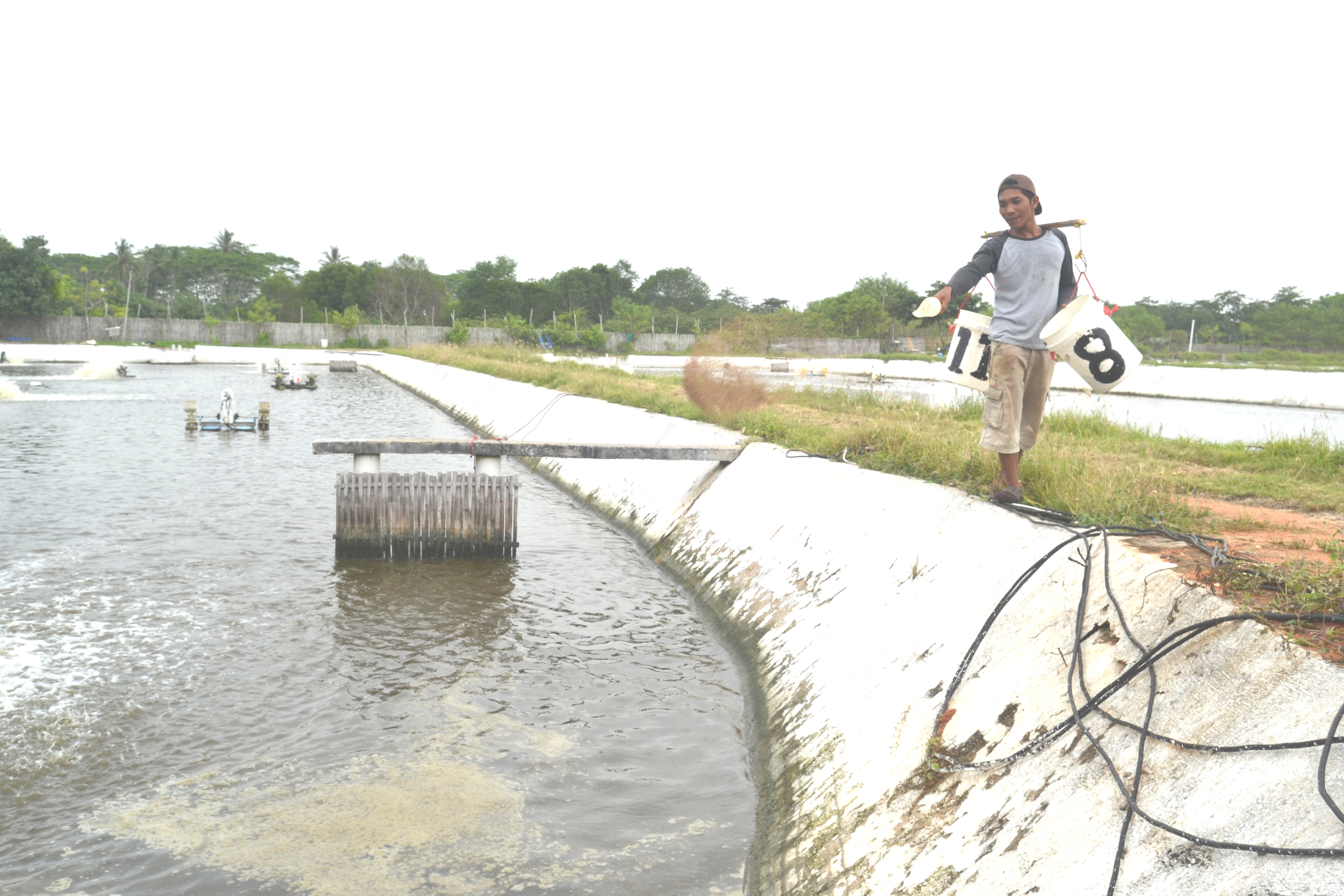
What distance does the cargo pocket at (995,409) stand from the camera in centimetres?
545

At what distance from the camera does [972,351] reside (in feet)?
18.9

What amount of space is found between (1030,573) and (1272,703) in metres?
1.66

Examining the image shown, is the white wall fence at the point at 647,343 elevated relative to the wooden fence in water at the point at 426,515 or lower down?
elevated

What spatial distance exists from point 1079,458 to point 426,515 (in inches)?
259

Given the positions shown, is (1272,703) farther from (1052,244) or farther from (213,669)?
(213,669)

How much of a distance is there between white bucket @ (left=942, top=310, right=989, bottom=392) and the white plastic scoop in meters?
0.57

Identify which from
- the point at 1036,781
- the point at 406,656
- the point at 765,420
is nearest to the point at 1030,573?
the point at 1036,781

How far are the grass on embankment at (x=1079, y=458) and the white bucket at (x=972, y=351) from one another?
31.3 inches

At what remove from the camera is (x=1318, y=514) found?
6.25 m

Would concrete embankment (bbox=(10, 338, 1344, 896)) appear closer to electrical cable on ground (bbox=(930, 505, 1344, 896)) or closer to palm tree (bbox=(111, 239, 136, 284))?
electrical cable on ground (bbox=(930, 505, 1344, 896))

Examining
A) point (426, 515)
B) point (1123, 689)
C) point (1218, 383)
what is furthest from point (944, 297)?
point (1218, 383)

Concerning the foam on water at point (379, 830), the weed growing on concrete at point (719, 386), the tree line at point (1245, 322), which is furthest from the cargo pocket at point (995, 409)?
the tree line at point (1245, 322)

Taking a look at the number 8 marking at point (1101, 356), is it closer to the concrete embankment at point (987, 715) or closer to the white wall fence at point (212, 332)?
the concrete embankment at point (987, 715)

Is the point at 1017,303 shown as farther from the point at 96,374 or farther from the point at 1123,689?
the point at 96,374
